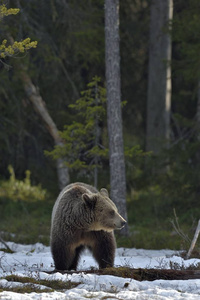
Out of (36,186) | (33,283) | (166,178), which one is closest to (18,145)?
(36,186)

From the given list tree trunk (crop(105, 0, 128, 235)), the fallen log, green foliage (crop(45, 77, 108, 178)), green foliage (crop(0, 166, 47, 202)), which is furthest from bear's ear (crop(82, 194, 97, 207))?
green foliage (crop(0, 166, 47, 202))

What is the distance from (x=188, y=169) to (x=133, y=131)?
808 centimetres

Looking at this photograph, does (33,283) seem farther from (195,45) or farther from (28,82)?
(28,82)

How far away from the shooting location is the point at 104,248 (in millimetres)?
8266

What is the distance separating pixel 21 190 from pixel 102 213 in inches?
440

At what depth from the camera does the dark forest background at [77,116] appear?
47.5 ft

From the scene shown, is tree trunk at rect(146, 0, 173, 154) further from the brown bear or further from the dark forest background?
the brown bear

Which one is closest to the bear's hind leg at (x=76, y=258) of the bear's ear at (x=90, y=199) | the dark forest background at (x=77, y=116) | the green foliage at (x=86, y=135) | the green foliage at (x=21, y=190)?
the bear's ear at (x=90, y=199)

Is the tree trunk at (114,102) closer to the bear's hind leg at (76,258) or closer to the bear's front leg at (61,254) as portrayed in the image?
the bear's hind leg at (76,258)

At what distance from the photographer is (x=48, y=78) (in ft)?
58.7

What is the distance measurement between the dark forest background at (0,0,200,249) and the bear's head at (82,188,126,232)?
4195 mm

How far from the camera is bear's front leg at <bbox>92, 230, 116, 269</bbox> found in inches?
325

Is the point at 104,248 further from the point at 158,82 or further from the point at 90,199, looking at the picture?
the point at 158,82

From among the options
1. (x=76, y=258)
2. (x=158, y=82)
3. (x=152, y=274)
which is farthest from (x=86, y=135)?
(x=152, y=274)
